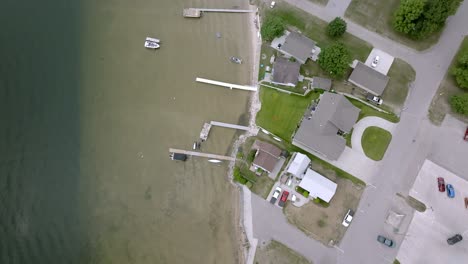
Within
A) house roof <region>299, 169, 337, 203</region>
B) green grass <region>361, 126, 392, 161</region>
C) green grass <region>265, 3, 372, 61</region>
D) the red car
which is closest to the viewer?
house roof <region>299, 169, 337, 203</region>

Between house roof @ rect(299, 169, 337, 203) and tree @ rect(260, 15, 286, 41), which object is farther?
tree @ rect(260, 15, 286, 41)

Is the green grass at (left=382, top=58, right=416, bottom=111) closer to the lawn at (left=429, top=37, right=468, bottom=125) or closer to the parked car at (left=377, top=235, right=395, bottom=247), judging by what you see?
the lawn at (left=429, top=37, right=468, bottom=125)

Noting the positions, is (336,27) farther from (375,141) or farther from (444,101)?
(444,101)

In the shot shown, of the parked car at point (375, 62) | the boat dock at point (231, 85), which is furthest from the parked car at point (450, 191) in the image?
the boat dock at point (231, 85)

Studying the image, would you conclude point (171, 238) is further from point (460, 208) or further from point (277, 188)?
point (460, 208)

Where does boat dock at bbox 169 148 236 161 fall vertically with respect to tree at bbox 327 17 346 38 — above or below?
below

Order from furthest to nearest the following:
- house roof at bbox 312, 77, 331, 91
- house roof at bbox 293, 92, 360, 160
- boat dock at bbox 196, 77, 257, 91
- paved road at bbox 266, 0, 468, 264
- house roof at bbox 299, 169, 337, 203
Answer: boat dock at bbox 196, 77, 257, 91
house roof at bbox 312, 77, 331, 91
house roof at bbox 293, 92, 360, 160
house roof at bbox 299, 169, 337, 203
paved road at bbox 266, 0, 468, 264

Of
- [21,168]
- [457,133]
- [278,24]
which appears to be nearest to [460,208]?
[457,133]

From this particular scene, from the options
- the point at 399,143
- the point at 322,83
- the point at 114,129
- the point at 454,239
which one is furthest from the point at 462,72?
the point at 114,129

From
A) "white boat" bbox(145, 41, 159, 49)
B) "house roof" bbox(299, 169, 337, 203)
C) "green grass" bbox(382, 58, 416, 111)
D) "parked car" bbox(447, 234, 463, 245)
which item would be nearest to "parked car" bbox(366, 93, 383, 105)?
"green grass" bbox(382, 58, 416, 111)
